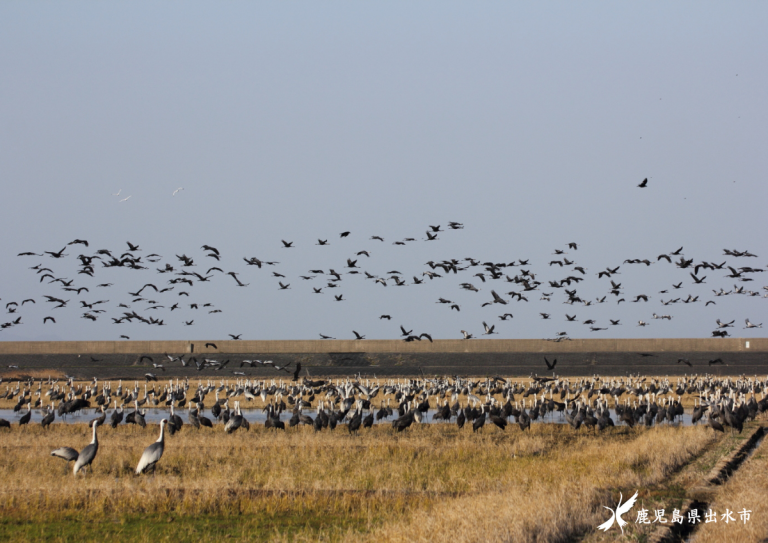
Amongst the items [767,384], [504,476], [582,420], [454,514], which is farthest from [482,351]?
[454,514]

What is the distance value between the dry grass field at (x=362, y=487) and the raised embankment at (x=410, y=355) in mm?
52019

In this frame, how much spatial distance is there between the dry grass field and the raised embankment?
52.0m

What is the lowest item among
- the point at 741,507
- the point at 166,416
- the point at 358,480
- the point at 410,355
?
the point at 166,416

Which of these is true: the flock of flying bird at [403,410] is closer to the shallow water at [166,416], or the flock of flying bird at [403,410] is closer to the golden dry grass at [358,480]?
the shallow water at [166,416]

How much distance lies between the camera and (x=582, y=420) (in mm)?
32281

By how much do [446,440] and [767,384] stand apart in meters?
30.1

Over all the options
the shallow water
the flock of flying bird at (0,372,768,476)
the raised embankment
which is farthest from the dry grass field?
the raised embankment

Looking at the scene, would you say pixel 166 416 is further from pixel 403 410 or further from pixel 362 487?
pixel 362 487

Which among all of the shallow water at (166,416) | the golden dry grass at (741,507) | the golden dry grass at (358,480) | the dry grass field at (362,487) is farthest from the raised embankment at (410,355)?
the golden dry grass at (741,507)

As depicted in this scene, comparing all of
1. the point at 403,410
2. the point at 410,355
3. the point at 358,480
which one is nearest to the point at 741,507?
the point at 358,480

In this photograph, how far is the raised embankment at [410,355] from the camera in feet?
268

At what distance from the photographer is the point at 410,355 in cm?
9188

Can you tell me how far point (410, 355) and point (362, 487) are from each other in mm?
72191

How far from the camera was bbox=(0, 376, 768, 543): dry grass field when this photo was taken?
14625 millimetres
